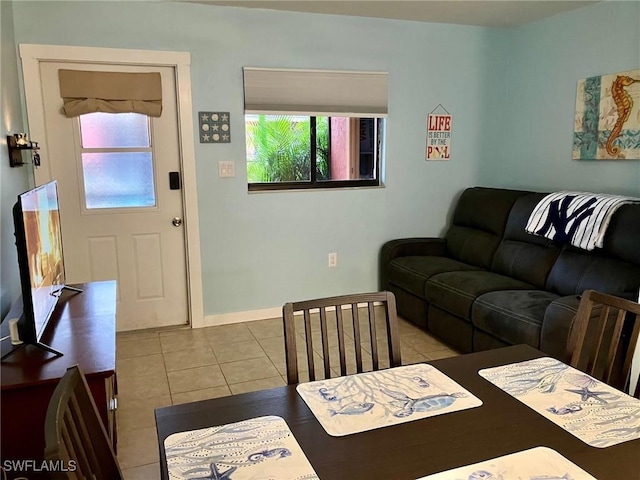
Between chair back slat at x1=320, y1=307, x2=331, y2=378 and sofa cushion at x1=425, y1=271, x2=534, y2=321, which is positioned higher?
chair back slat at x1=320, y1=307, x2=331, y2=378

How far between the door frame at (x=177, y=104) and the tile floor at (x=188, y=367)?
365 millimetres

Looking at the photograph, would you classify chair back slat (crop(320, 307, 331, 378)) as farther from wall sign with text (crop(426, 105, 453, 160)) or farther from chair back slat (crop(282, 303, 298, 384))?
Result: wall sign with text (crop(426, 105, 453, 160))

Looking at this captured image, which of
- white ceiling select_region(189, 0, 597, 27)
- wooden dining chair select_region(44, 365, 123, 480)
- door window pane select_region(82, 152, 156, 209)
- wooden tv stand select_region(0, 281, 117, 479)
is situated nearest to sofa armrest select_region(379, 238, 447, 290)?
white ceiling select_region(189, 0, 597, 27)

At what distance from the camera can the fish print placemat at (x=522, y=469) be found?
3.43ft

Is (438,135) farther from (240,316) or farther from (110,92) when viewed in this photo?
(110,92)

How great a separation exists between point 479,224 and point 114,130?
2.88 meters

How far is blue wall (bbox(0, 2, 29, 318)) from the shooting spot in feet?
7.53

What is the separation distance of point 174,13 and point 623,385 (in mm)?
3396

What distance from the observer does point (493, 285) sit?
3.28m

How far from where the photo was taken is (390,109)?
4086mm

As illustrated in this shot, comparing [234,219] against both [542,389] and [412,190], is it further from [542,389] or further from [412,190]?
[542,389]

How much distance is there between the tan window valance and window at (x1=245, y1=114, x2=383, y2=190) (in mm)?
704

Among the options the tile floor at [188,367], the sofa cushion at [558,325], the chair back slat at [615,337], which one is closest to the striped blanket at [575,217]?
the sofa cushion at [558,325]

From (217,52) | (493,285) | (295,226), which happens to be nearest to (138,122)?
(217,52)
